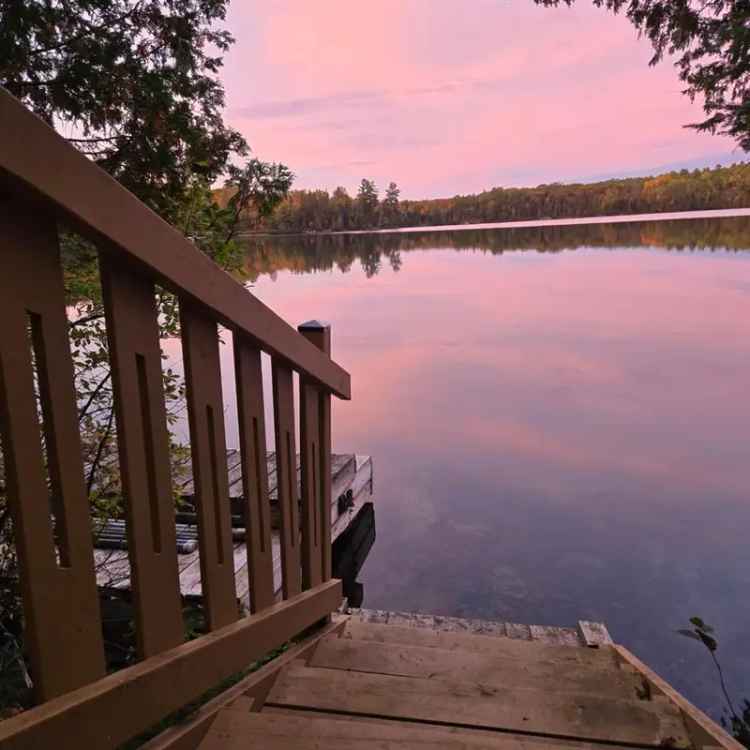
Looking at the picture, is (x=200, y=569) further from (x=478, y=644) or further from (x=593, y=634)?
(x=593, y=634)

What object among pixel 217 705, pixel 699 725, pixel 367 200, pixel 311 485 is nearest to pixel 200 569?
pixel 217 705

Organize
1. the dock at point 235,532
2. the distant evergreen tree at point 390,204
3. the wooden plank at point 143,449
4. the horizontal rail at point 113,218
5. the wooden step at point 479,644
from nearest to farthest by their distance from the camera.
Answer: the horizontal rail at point 113,218, the wooden plank at point 143,449, the wooden step at point 479,644, the dock at point 235,532, the distant evergreen tree at point 390,204

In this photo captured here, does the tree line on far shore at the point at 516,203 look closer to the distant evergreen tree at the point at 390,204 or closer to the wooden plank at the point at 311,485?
the distant evergreen tree at the point at 390,204

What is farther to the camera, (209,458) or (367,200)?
(367,200)

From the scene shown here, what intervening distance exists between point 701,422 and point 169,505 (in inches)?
401

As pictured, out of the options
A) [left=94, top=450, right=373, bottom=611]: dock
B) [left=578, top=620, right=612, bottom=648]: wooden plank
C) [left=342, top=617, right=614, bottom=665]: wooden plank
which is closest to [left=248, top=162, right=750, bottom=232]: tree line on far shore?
[left=94, top=450, right=373, bottom=611]: dock

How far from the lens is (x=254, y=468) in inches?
55.0

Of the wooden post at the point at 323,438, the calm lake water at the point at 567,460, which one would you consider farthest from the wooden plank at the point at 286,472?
the calm lake water at the point at 567,460

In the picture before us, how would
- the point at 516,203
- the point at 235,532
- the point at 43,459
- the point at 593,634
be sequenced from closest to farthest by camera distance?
the point at 43,459
the point at 593,634
the point at 235,532
the point at 516,203

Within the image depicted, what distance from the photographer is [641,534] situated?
614cm

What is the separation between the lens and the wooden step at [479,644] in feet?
6.58

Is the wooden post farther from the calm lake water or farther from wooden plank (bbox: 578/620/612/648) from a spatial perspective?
wooden plank (bbox: 578/620/612/648)

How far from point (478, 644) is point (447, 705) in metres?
0.71

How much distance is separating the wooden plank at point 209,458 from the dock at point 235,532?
0.19 m
